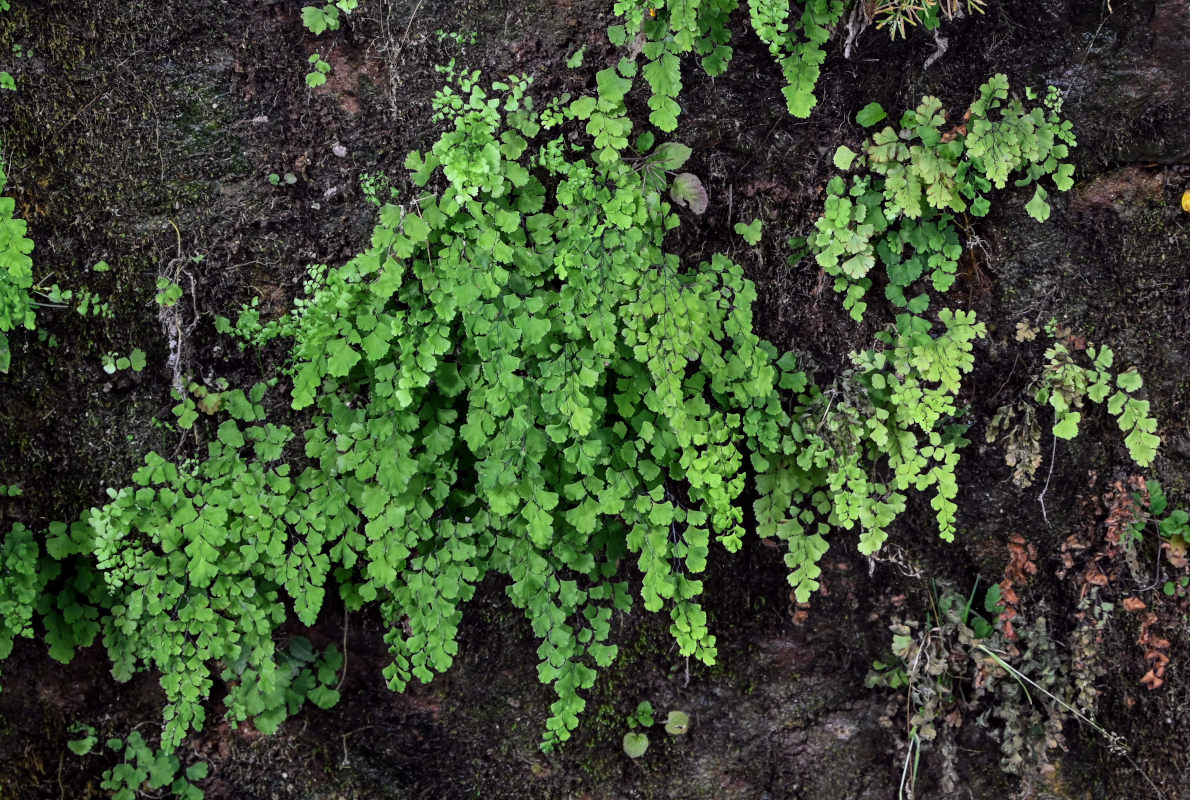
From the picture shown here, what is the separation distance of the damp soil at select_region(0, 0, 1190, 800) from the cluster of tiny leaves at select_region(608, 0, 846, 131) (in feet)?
0.67

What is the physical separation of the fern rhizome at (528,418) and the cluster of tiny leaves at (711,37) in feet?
0.42

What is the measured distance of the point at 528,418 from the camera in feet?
7.56

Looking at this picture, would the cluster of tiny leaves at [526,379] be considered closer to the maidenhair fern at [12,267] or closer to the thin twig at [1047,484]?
the maidenhair fern at [12,267]

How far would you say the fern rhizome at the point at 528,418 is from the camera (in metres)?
2.27

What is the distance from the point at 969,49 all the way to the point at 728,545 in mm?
1747

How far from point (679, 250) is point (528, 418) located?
32.4 inches

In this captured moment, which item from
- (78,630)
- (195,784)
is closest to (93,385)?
(78,630)

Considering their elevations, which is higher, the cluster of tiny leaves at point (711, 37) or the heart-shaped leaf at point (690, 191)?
the cluster of tiny leaves at point (711, 37)

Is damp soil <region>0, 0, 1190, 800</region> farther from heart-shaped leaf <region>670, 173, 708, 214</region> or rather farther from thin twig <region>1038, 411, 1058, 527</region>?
heart-shaped leaf <region>670, 173, 708, 214</region>

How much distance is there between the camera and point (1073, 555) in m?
2.92

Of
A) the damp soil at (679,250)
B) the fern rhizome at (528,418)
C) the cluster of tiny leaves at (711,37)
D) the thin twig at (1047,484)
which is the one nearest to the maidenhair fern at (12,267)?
the damp soil at (679,250)

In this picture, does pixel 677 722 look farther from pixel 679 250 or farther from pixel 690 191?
pixel 690 191

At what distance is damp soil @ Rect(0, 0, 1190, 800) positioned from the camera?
8.29ft

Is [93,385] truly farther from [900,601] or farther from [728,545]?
[900,601]
